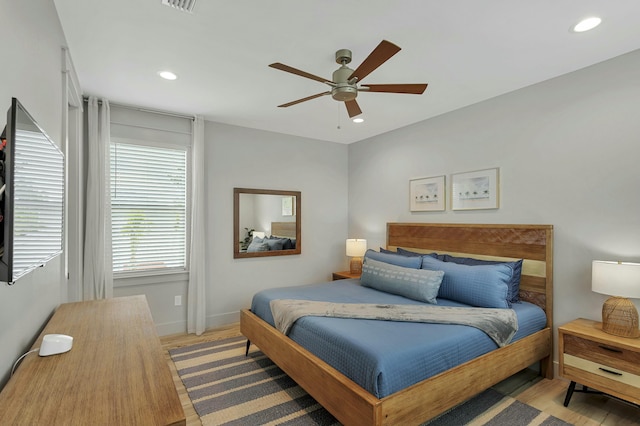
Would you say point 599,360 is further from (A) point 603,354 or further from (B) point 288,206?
(B) point 288,206

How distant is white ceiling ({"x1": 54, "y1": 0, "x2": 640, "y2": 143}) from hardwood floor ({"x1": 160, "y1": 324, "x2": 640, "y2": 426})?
260 cm

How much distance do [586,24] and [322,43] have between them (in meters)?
1.68

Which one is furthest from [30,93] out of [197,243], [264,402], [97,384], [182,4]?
[197,243]

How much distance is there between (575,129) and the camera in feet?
8.93

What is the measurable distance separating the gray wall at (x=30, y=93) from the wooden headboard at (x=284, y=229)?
267 centimetres

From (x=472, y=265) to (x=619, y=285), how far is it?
1.07m

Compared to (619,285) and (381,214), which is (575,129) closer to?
(619,285)

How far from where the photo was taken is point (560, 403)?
8.00ft

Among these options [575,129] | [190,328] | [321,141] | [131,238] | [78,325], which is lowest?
[190,328]

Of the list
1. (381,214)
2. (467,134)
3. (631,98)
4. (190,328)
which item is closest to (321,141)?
(381,214)

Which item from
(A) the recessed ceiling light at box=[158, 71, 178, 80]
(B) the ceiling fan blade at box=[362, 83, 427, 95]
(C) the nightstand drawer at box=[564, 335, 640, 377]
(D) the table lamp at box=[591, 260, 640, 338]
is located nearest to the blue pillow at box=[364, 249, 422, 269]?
(C) the nightstand drawer at box=[564, 335, 640, 377]

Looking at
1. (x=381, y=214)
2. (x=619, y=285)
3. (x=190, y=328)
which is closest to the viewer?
(x=619, y=285)

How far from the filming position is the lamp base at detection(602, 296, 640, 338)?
2217mm

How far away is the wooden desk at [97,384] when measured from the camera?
94 cm
